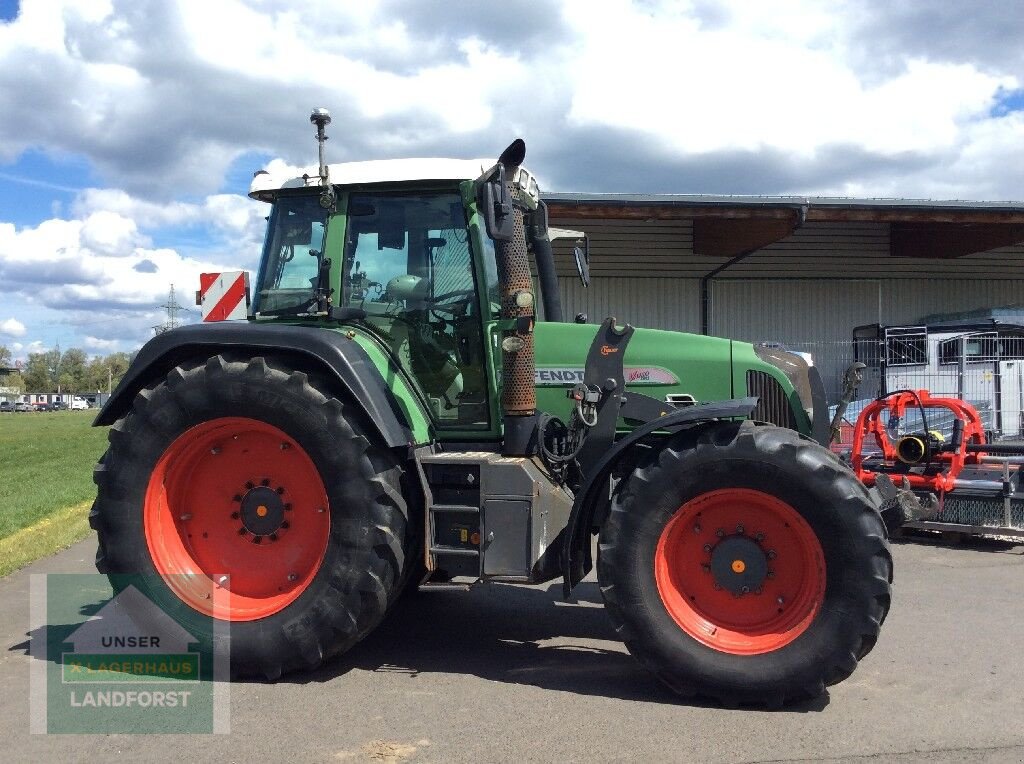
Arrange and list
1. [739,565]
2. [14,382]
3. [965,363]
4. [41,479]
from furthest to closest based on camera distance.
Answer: [14,382], [41,479], [965,363], [739,565]

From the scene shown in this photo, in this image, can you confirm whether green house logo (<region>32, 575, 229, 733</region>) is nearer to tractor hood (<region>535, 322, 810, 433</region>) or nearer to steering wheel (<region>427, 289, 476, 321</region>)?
steering wheel (<region>427, 289, 476, 321</region>)

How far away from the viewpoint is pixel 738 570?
4098mm

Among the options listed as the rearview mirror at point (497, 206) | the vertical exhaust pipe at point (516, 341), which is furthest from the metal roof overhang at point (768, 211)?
the rearview mirror at point (497, 206)

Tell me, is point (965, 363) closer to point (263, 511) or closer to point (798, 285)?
point (798, 285)

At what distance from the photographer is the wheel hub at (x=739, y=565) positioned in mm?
4078

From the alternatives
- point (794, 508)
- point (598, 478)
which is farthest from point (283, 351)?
point (794, 508)

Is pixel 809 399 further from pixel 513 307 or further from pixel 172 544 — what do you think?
pixel 172 544

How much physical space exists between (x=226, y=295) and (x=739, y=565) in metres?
3.19

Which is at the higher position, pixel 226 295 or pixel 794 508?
pixel 226 295

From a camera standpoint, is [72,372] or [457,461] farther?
[72,372]

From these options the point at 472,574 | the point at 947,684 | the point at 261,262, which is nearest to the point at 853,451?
the point at 947,684

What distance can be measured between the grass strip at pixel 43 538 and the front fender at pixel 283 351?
3253 mm

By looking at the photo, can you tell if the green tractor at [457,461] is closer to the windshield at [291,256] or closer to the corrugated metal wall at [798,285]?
the windshield at [291,256]

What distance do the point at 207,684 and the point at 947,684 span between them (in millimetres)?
3674
